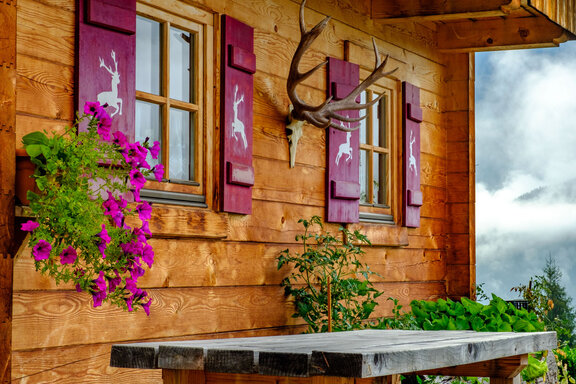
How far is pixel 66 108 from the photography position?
4254 mm

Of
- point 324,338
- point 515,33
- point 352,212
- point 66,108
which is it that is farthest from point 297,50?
point 515,33

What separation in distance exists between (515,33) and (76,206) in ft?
17.0

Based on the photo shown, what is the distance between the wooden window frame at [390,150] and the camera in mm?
7102

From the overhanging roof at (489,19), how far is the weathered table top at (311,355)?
3521 mm

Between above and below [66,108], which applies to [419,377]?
below

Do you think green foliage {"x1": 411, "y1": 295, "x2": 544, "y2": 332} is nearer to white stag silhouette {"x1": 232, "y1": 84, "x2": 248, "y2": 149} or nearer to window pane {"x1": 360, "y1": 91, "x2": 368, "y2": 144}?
window pane {"x1": 360, "y1": 91, "x2": 368, "y2": 144}

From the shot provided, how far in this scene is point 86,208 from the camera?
3.74 metres

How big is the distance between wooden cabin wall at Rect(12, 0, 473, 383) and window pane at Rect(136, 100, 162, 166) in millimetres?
371

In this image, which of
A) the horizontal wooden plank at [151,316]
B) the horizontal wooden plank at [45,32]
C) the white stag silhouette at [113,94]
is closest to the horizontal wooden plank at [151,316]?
the horizontal wooden plank at [151,316]

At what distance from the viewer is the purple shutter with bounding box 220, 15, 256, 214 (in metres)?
5.23

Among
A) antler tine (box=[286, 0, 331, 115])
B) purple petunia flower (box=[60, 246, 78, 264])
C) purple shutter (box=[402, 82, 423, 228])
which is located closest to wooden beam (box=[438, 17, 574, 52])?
purple shutter (box=[402, 82, 423, 228])

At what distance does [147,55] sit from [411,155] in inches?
121

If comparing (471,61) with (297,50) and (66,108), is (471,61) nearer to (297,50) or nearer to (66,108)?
(297,50)

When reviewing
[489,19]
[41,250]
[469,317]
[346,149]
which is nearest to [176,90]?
[41,250]
